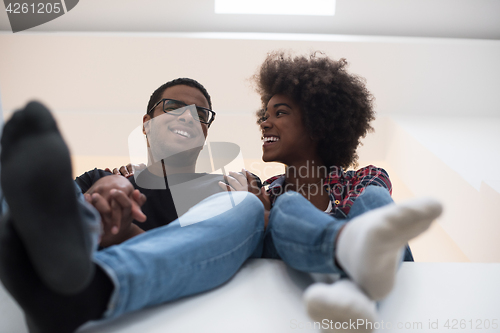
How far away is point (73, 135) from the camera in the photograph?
10.2ft

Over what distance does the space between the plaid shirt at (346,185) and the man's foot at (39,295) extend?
2.39 feet

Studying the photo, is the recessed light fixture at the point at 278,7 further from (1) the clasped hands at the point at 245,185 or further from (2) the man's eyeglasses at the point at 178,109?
(1) the clasped hands at the point at 245,185

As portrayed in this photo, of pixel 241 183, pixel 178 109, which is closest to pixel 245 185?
pixel 241 183

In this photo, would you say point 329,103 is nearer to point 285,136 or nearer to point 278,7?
point 285,136

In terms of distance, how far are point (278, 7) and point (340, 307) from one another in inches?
128

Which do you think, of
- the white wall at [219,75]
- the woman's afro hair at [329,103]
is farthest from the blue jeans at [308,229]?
the white wall at [219,75]

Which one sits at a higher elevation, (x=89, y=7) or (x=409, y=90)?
(x=89, y=7)

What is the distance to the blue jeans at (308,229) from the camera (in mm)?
806

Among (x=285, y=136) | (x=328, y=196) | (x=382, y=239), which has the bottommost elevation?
(x=328, y=196)

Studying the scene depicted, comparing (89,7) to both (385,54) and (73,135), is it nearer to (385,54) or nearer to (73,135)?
(73,135)

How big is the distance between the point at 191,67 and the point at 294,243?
2634mm

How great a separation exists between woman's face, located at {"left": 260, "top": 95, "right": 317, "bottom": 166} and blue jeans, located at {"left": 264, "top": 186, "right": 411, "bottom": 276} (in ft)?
1.59

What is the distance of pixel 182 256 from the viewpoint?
797 mm

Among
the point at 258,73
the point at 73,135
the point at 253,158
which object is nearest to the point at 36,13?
the point at 73,135
